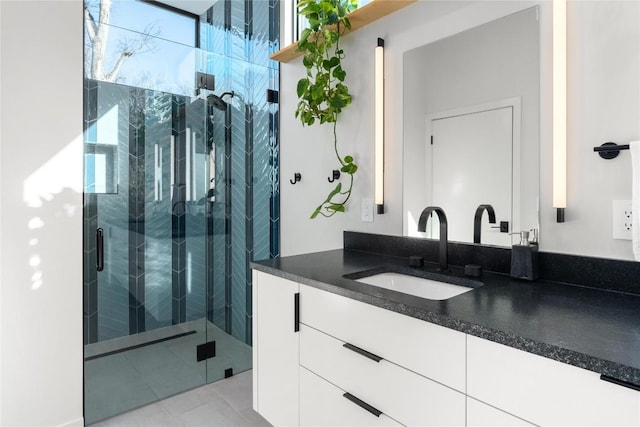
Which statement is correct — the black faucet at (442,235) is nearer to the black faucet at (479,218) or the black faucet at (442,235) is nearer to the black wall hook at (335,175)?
the black faucet at (479,218)

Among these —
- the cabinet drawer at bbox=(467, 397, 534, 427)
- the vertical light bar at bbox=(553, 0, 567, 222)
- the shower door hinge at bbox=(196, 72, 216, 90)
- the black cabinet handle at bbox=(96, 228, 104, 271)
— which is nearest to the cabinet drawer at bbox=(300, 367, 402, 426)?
the cabinet drawer at bbox=(467, 397, 534, 427)

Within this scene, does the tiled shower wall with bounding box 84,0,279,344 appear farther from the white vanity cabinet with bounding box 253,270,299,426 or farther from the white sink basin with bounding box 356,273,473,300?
the white sink basin with bounding box 356,273,473,300

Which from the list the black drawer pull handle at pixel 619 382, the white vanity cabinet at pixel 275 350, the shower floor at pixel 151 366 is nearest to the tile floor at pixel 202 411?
the shower floor at pixel 151 366

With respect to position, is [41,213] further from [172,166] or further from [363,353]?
[363,353]

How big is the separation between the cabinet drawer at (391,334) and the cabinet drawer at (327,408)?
0.20m

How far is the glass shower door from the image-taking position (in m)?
2.02

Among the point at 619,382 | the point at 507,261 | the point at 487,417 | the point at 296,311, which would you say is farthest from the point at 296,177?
the point at 619,382

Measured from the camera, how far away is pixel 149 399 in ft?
7.22

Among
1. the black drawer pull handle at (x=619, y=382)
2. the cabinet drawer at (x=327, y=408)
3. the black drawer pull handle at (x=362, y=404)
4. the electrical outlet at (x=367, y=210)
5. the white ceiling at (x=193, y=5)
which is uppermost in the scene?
the white ceiling at (x=193, y=5)

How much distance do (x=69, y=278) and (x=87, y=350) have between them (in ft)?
1.33

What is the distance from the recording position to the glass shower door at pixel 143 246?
2.02 m

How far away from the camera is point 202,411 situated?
2.11 m

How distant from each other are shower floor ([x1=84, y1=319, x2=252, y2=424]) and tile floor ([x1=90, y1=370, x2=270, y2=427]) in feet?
0.19

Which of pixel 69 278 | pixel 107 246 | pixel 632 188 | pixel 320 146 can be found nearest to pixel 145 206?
pixel 107 246
